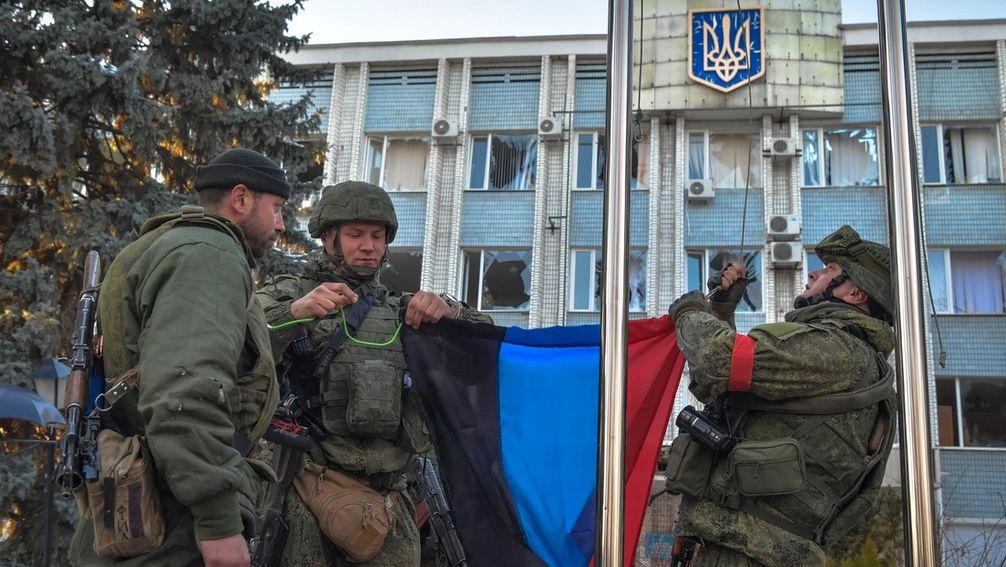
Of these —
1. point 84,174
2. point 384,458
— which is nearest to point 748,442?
point 384,458

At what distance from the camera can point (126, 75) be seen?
28.9 feet

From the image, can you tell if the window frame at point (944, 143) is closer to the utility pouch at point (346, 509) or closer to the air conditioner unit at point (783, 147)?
the air conditioner unit at point (783, 147)

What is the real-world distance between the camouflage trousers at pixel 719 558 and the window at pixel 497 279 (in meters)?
15.4

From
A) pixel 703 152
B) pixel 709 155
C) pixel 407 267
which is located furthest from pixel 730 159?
pixel 407 267

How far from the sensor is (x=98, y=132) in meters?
10.1

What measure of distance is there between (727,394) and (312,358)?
1583mm

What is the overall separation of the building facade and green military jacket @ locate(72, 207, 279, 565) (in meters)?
15.2

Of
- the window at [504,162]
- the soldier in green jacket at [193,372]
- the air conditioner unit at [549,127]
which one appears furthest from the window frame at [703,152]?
the soldier in green jacket at [193,372]

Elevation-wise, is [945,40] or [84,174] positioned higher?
[945,40]

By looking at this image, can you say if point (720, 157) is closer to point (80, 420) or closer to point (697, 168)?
point (697, 168)

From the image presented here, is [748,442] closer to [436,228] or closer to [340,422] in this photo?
[340,422]

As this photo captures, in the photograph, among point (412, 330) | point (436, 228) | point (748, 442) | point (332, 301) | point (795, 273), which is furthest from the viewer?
point (436, 228)


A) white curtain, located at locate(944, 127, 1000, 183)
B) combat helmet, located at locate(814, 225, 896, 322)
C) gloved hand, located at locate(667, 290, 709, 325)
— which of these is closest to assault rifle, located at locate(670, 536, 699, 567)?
gloved hand, located at locate(667, 290, 709, 325)

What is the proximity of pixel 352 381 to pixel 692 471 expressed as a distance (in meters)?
1.30
